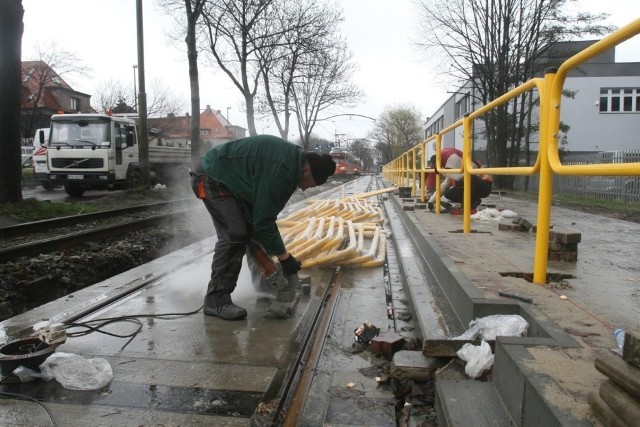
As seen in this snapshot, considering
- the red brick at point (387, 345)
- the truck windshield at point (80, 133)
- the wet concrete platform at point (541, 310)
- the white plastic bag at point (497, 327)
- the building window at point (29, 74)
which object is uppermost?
the building window at point (29, 74)

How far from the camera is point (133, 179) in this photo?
19125 millimetres

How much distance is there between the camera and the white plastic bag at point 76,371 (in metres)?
2.71

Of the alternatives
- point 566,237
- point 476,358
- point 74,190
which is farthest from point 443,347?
point 74,190

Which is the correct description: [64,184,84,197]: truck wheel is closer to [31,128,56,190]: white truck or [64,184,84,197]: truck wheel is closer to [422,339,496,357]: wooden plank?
[31,128,56,190]: white truck

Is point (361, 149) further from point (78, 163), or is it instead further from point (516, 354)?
point (516, 354)

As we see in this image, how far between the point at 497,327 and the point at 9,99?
12.1m

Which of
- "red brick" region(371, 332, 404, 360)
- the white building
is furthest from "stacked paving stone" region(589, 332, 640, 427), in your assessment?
the white building

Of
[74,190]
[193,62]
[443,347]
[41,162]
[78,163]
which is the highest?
[193,62]

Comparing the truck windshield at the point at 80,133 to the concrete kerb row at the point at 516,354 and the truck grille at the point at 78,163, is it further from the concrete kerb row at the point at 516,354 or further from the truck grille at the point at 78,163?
the concrete kerb row at the point at 516,354

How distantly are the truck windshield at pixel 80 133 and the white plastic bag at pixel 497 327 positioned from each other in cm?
1701

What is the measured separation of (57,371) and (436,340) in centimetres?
214

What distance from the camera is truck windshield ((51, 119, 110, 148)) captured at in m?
17.1

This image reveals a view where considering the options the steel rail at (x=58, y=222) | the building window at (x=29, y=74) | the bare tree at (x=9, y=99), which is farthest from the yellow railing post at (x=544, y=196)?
the building window at (x=29, y=74)

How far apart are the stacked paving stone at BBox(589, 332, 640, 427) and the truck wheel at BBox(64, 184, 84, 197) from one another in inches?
786
